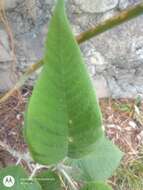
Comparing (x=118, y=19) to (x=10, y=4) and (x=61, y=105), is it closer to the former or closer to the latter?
(x=61, y=105)

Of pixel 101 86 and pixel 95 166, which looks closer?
pixel 95 166

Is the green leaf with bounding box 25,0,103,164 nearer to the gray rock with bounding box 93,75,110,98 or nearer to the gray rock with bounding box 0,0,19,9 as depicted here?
the gray rock with bounding box 0,0,19,9

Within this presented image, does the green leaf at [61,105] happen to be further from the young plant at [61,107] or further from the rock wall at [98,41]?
the rock wall at [98,41]

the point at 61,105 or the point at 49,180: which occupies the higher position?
the point at 61,105

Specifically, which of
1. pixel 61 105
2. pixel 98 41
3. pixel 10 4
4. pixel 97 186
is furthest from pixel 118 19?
pixel 98 41

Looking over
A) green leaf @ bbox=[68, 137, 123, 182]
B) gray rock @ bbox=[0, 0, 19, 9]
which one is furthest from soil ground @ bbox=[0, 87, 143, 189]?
green leaf @ bbox=[68, 137, 123, 182]

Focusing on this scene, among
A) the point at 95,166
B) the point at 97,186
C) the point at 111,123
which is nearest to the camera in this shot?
the point at 97,186

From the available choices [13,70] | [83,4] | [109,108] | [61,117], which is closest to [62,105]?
[61,117]

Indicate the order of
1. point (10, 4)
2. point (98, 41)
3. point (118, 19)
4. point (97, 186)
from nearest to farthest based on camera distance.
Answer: point (118, 19) < point (97, 186) < point (10, 4) < point (98, 41)
